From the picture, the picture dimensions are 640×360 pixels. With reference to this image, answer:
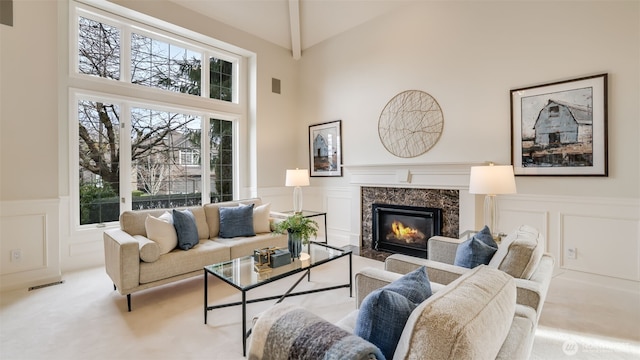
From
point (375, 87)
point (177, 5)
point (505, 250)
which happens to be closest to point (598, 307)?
point (505, 250)

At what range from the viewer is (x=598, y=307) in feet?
8.56

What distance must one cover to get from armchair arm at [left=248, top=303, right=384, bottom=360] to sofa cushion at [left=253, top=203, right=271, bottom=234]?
279cm

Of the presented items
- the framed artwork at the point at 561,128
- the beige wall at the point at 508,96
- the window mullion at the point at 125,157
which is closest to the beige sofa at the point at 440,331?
the beige wall at the point at 508,96

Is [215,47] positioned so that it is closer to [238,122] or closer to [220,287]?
[238,122]

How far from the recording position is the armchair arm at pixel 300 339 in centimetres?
83

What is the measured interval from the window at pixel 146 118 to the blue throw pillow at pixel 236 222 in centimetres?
149

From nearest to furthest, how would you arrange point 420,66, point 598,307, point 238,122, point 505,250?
point 505,250
point 598,307
point 420,66
point 238,122

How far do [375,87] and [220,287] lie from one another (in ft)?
12.0

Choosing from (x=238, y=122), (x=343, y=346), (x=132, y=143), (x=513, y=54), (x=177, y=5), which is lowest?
(x=343, y=346)

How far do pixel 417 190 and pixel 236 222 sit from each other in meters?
2.54

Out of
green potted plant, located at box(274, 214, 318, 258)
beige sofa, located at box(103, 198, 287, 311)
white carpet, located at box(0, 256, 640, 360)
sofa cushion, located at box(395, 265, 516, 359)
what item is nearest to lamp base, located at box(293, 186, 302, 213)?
beige sofa, located at box(103, 198, 287, 311)

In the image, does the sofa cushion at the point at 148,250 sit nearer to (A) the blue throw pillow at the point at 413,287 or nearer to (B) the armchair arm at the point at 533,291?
(A) the blue throw pillow at the point at 413,287

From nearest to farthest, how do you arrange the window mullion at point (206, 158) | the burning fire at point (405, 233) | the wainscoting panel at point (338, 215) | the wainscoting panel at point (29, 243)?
the wainscoting panel at point (29, 243) < the burning fire at point (405, 233) < the window mullion at point (206, 158) < the wainscoting panel at point (338, 215)

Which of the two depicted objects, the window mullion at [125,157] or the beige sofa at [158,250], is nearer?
the beige sofa at [158,250]
